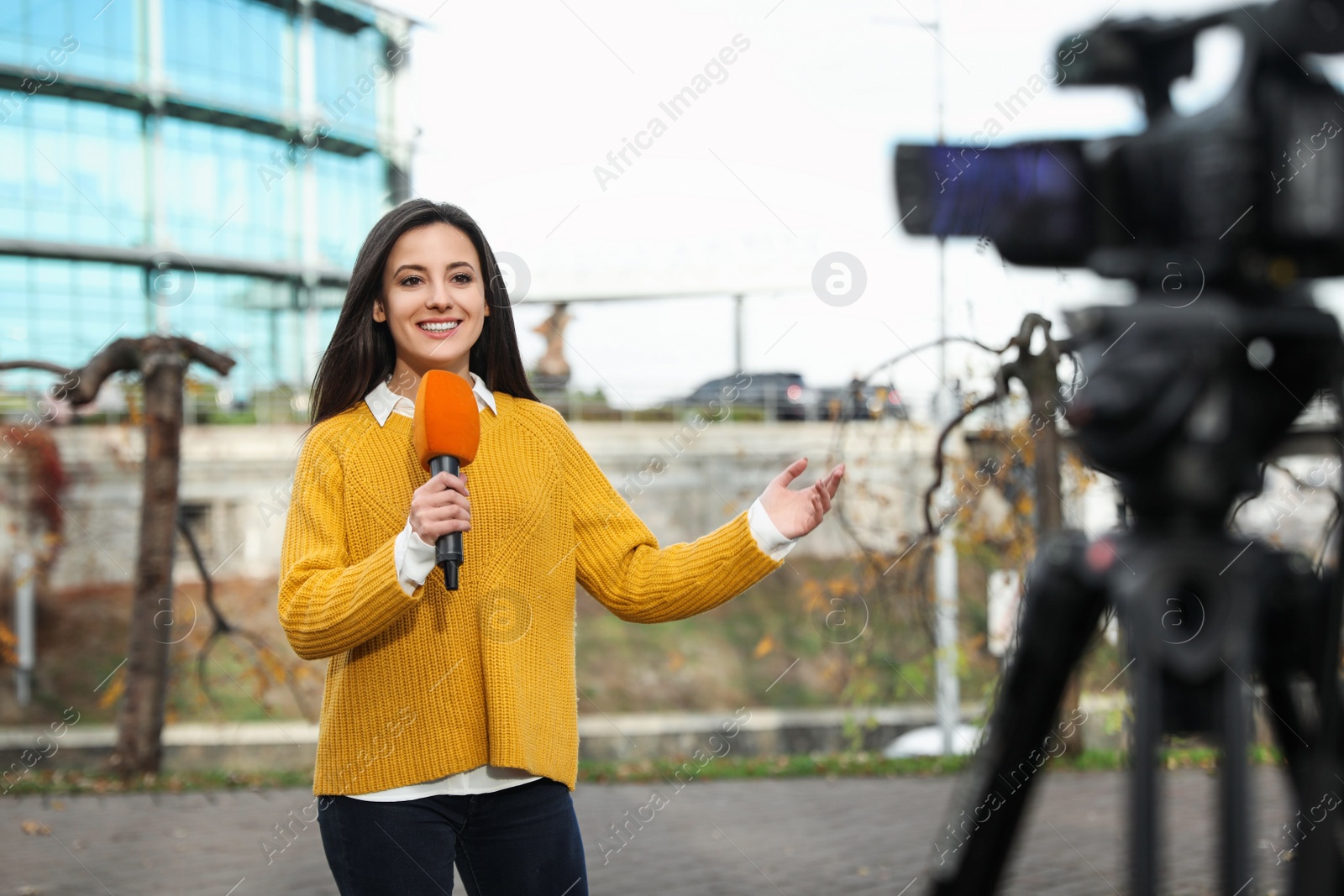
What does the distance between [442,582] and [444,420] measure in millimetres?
352

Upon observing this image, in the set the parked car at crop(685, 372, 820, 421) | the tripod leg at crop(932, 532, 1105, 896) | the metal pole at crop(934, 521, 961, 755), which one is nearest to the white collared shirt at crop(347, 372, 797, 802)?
the tripod leg at crop(932, 532, 1105, 896)

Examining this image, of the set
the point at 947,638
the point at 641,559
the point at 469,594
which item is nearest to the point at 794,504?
the point at 641,559

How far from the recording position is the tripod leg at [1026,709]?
128 cm

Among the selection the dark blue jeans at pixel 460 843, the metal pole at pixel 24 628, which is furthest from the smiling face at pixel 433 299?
the metal pole at pixel 24 628

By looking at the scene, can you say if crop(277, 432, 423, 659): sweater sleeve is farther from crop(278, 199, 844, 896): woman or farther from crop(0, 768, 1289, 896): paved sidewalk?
crop(0, 768, 1289, 896): paved sidewalk

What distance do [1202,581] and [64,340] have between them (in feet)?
95.0

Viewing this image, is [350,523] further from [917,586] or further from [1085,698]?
[1085,698]

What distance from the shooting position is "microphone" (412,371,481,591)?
1952 mm

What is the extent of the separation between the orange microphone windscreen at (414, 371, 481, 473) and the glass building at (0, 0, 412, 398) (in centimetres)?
2537

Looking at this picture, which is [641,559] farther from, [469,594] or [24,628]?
[24,628]

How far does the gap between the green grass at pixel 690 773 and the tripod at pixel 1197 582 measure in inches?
298

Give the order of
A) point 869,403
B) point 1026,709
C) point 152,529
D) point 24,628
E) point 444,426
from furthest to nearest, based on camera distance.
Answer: point 24,628
point 869,403
point 152,529
point 444,426
point 1026,709

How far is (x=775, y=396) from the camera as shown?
1738 cm

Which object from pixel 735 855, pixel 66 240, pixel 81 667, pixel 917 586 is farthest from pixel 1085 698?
pixel 66 240
